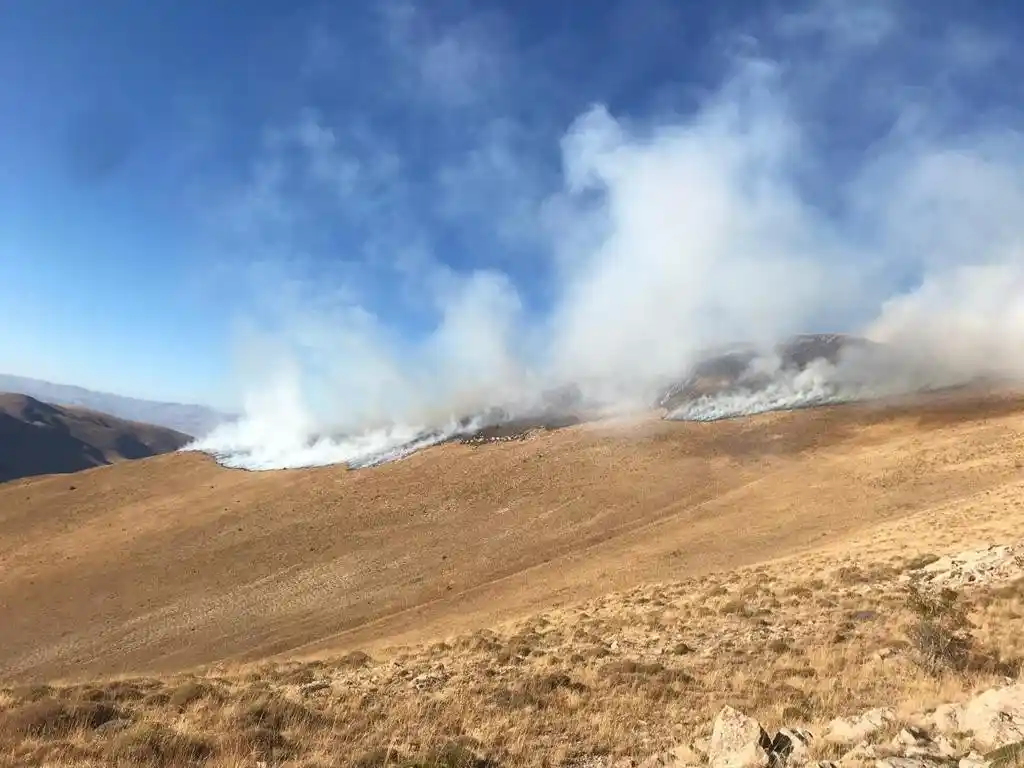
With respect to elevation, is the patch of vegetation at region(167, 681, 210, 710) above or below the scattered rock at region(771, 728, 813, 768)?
below

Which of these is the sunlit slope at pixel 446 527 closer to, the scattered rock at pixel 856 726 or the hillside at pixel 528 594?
the hillside at pixel 528 594

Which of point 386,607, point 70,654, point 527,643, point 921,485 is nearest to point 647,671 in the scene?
point 527,643

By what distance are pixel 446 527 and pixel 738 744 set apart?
1321 inches

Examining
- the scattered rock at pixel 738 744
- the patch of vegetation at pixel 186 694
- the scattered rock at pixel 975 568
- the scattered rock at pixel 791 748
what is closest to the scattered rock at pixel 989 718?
the scattered rock at pixel 791 748

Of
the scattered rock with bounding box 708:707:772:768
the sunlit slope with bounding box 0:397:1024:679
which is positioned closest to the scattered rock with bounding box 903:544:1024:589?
the sunlit slope with bounding box 0:397:1024:679

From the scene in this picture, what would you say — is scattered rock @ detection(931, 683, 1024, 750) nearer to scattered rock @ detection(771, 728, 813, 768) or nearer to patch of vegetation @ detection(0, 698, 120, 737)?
scattered rock @ detection(771, 728, 813, 768)

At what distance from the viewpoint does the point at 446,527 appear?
39.8m

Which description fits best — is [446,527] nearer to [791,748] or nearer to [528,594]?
[528,594]

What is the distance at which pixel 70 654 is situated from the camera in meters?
27.3

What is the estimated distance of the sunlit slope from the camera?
91.5ft

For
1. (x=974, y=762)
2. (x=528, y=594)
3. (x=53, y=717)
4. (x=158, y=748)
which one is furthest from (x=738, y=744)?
(x=528, y=594)

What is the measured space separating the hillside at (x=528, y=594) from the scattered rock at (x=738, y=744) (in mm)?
197

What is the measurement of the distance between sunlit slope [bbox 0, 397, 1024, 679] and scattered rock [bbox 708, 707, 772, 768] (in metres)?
17.2

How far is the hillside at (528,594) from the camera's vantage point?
9055 mm
